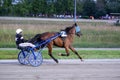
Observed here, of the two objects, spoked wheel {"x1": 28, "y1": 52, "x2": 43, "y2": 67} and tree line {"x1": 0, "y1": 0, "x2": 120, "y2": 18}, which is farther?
tree line {"x1": 0, "y1": 0, "x2": 120, "y2": 18}

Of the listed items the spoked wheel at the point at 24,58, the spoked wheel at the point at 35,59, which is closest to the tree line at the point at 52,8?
the spoked wheel at the point at 24,58

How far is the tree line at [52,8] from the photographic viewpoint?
72062 mm

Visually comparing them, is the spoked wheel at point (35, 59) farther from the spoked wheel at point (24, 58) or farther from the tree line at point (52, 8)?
the tree line at point (52, 8)

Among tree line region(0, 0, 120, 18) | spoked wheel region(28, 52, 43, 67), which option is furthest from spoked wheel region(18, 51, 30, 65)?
tree line region(0, 0, 120, 18)

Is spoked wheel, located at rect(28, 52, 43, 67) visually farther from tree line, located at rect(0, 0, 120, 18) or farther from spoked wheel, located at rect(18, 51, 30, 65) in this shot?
tree line, located at rect(0, 0, 120, 18)

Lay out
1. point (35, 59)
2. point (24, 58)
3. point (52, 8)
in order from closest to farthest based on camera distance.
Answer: point (35, 59) < point (24, 58) < point (52, 8)

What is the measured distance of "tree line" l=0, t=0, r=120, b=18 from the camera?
2837 inches

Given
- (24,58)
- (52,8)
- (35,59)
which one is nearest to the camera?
(35,59)

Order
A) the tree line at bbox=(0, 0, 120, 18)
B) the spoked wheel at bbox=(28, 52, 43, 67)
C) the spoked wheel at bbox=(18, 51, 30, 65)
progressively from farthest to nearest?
the tree line at bbox=(0, 0, 120, 18) → the spoked wheel at bbox=(18, 51, 30, 65) → the spoked wheel at bbox=(28, 52, 43, 67)

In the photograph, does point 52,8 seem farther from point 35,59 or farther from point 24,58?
point 35,59

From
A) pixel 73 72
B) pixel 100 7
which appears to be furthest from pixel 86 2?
pixel 73 72

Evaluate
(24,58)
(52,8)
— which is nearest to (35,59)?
(24,58)

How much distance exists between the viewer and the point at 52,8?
7569 centimetres

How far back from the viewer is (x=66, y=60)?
18.1 m
